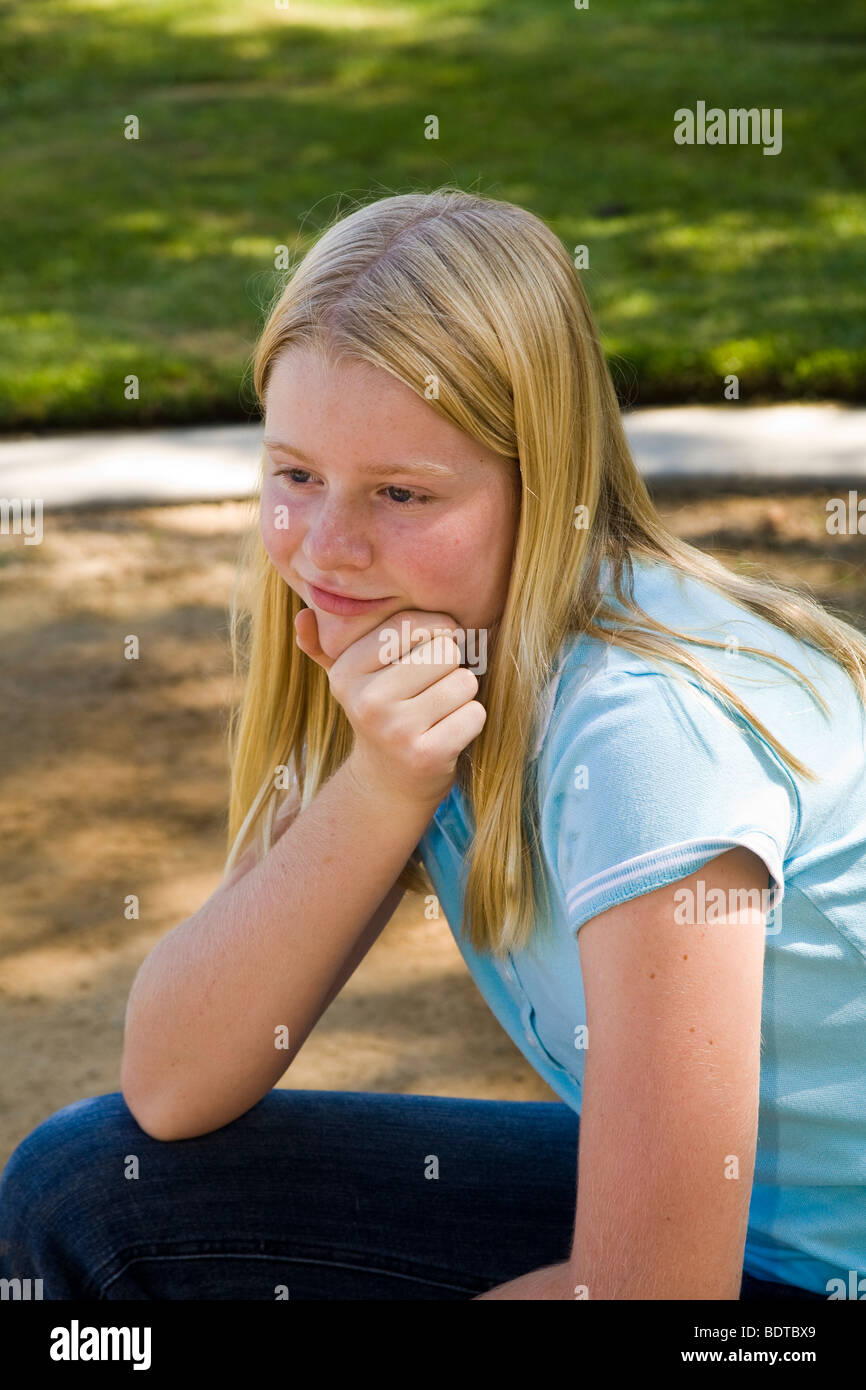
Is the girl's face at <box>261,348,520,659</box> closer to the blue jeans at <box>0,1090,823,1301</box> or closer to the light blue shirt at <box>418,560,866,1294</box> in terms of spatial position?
the light blue shirt at <box>418,560,866,1294</box>

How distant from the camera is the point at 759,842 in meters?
1.45

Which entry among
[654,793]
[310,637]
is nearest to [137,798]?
[310,637]

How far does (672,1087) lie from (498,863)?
1.28 ft

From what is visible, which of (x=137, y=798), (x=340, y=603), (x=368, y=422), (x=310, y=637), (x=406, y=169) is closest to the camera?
(x=368, y=422)

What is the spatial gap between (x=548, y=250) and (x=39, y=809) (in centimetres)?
274

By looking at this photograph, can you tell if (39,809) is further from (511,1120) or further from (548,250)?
(548,250)

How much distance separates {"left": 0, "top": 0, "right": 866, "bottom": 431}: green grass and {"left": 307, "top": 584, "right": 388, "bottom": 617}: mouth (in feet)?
12.4

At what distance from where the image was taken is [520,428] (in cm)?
168

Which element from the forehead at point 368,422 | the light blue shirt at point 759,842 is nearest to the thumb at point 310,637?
the forehead at point 368,422

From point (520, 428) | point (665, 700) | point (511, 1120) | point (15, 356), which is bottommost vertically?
point (511, 1120)

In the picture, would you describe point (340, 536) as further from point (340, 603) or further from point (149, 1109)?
point (149, 1109)

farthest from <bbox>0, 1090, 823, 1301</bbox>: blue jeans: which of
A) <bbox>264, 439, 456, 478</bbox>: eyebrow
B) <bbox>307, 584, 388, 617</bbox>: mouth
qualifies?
<bbox>264, 439, 456, 478</bbox>: eyebrow

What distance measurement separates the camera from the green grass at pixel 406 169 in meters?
7.12

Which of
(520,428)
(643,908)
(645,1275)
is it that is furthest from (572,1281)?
(520,428)
